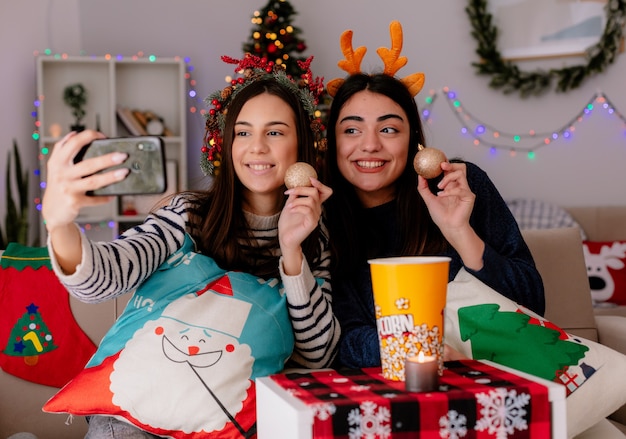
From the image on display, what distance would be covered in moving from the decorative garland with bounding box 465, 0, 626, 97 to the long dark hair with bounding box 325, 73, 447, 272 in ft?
8.95

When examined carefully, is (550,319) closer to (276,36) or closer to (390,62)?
(390,62)

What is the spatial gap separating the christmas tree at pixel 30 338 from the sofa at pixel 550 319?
6 centimetres

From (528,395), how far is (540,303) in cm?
71

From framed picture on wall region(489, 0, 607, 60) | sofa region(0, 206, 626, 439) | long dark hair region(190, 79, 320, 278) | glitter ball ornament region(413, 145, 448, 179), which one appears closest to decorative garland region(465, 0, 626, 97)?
framed picture on wall region(489, 0, 607, 60)

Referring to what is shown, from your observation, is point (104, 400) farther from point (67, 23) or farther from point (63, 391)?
point (67, 23)

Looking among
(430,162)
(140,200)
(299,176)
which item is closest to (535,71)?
(140,200)

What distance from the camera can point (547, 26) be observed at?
445 cm

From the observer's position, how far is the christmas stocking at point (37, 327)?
179 cm

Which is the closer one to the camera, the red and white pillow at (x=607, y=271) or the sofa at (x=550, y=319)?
the sofa at (x=550, y=319)

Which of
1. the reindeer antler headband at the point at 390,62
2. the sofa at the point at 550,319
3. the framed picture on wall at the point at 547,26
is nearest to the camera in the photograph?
the sofa at the point at 550,319

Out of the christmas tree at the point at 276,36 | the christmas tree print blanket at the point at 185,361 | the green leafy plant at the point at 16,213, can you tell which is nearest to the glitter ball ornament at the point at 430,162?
the christmas tree print blanket at the point at 185,361

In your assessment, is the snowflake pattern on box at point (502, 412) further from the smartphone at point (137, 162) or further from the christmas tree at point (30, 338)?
the christmas tree at point (30, 338)

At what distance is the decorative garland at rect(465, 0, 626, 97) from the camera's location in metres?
4.35

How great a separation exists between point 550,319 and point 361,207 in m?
0.64
